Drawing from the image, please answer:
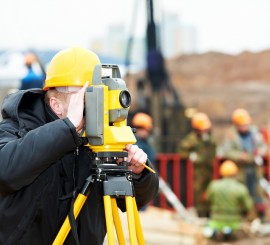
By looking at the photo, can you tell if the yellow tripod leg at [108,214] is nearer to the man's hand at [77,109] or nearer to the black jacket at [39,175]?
the black jacket at [39,175]

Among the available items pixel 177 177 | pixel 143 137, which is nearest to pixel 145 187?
pixel 143 137

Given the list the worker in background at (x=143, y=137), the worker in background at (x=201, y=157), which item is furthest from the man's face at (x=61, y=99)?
the worker in background at (x=201, y=157)

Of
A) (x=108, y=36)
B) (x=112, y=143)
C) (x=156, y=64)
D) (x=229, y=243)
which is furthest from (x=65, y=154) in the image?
(x=108, y=36)

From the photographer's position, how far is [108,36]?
3941 centimetres

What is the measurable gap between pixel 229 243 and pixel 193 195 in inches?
91.5

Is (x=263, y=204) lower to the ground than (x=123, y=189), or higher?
lower

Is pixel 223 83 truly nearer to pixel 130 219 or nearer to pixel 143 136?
pixel 143 136

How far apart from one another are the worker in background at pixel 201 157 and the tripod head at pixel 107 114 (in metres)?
9.35

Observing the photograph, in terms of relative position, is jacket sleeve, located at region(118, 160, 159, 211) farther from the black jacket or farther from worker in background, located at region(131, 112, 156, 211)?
worker in background, located at region(131, 112, 156, 211)

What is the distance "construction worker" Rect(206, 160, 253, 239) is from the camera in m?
10.8

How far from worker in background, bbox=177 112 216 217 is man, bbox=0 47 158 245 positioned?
909 cm

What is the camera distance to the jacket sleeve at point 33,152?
3.21 metres

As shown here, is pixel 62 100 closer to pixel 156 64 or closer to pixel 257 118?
pixel 156 64

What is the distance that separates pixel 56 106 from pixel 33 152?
0.32m
